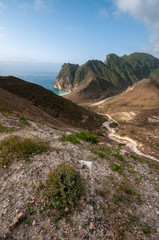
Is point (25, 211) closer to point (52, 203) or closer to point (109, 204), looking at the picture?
point (52, 203)

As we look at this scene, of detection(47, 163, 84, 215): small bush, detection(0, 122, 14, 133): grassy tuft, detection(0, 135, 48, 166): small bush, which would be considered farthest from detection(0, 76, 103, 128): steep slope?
detection(47, 163, 84, 215): small bush

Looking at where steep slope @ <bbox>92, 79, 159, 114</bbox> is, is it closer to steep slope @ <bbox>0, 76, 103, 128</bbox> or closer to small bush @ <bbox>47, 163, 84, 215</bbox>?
steep slope @ <bbox>0, 76, 103, 128</bbox>

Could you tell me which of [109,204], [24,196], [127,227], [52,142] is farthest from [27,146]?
[127,227]

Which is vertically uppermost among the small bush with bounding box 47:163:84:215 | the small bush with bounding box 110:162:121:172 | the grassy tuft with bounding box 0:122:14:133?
the grassy tuft with bounding box 0:122:14:133

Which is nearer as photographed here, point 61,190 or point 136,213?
point 61,190

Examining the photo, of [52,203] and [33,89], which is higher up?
[33,89]

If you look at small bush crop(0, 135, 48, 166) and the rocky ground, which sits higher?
small bush crop(0, 135, 48, 166)

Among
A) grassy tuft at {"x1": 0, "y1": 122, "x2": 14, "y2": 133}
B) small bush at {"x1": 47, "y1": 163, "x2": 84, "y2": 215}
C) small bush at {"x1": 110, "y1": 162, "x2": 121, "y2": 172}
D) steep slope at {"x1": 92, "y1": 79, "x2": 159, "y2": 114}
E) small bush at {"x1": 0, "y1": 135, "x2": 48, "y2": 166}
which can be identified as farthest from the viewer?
steep slope at {"x1": 92, "y1": 79, "x2": 159, "y2": 114}
